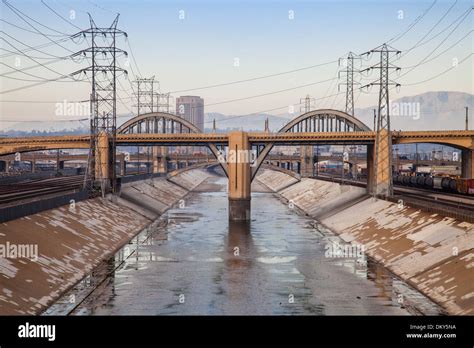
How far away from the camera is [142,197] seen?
375ft

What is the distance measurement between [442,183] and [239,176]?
3445cm

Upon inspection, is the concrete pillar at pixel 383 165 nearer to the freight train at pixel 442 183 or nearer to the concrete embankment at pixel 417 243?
the concrete embankment at pixel 417 243

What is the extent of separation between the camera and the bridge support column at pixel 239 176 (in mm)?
90750

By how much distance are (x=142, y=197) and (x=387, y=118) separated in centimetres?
5089

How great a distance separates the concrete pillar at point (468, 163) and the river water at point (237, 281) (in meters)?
27.8

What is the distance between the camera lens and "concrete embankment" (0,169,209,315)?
129 ft

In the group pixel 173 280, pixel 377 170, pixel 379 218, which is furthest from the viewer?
pixel 377 170

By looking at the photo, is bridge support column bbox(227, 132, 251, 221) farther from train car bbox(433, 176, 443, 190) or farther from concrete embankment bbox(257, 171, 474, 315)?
train car bbox(433, 176, 443, 190)

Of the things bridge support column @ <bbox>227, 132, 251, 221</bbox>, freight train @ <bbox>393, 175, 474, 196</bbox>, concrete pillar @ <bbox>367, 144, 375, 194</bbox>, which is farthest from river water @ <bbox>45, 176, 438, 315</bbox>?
freight train @ <bbox>393, 175, 474, 196</bbox>

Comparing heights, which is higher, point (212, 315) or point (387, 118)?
point (387, 118)

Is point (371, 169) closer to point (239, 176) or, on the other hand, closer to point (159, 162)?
point (239, 176)

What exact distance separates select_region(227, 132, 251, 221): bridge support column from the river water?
13.4m
